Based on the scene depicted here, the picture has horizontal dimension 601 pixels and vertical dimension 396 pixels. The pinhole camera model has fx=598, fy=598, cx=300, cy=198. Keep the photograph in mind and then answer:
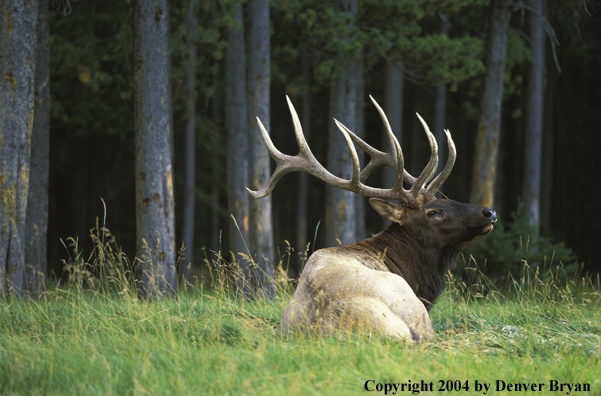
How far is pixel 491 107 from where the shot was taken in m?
11.5

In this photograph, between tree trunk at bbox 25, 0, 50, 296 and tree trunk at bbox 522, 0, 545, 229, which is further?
tree trunk at bbox 522, 0, 545, 229

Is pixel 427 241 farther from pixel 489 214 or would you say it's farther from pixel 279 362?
pixel 279 362

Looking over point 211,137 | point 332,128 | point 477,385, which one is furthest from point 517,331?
point 211,137

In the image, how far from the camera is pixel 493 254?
991 cm

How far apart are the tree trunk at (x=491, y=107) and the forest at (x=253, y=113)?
27 millimetres

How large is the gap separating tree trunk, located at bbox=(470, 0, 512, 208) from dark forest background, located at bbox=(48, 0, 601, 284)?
36 centimetres

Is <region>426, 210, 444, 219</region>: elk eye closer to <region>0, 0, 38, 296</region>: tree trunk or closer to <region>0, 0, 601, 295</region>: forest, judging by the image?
<region>0, 0, 601, 295</region>: forest

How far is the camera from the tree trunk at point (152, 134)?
747cm

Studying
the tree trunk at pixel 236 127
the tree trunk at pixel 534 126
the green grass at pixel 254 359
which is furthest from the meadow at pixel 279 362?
the tree trunk at pixel 534 126

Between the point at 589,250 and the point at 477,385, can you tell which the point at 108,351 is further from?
the point at 589,250

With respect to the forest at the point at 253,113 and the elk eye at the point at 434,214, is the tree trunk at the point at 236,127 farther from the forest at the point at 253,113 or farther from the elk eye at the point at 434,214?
the elk eye at the point at 434,214

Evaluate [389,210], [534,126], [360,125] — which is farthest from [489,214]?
[360,125]

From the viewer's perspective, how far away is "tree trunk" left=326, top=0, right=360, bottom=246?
11.6m

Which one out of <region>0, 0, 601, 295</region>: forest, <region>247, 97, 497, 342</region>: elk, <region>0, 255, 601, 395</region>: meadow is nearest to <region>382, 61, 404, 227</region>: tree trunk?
<region>0, 0, 601, 295</region>: forest
